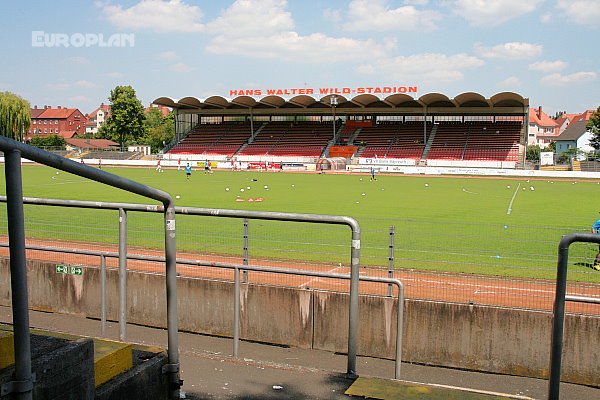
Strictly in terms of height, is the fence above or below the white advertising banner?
below

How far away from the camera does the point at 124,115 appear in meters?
112

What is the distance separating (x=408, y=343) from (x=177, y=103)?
8205cm

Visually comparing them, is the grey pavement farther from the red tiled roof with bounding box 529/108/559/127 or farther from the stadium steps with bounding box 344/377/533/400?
the red tiled roof with bounding box 529/108/559/127

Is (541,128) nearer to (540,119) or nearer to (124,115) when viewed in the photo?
(540,119)

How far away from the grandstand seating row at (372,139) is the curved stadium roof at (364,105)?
1.95 m

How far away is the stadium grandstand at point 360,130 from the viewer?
73.3 m

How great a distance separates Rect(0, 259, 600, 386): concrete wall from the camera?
291 inches

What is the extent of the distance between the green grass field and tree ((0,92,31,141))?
154 ft

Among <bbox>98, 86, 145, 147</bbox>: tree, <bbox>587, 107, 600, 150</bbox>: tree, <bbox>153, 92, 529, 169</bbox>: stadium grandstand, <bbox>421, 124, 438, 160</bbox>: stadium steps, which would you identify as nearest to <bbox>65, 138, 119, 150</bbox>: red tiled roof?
<bbox>98, 86, 145, 147</bbox>: tree

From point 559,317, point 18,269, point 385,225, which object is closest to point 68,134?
point 385,225

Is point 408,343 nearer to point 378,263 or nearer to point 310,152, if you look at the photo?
point 378,263

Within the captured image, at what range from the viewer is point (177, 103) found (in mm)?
86062

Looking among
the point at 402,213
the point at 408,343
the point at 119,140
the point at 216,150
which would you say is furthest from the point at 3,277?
the point at 119,140

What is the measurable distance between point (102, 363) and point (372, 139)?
7833cm
